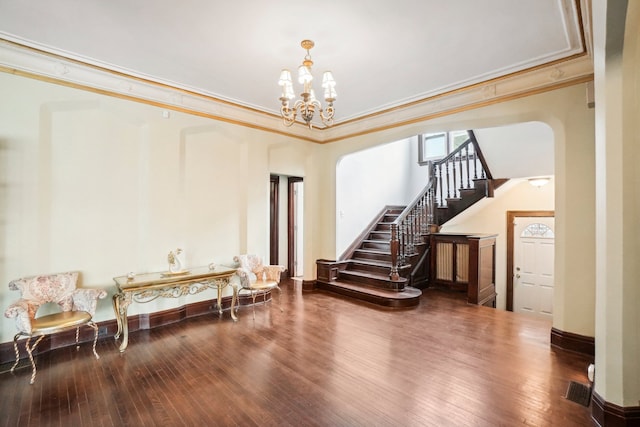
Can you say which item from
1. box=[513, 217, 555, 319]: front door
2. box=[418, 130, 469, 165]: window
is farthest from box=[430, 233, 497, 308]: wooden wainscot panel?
box=[418, 130, 469, 165]: window

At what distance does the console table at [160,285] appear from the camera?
3465 millimetres

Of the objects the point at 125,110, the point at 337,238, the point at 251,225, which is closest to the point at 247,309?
the point at 251,225

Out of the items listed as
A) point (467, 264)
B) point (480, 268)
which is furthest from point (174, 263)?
point (467, 264)

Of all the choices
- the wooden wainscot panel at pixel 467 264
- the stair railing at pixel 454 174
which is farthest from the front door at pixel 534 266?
the stair railing at pixel 454 174

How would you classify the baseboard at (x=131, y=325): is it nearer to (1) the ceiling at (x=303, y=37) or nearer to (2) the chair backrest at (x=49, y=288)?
(2) the chair backrest at (x=49, y=288)

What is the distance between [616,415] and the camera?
206cm

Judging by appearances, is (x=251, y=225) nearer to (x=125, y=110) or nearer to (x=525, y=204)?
(x=125, y=110)

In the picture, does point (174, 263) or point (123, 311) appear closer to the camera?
point (123, 311)

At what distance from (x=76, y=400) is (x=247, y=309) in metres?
2.57

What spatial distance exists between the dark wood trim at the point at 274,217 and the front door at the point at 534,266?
5.42 metres

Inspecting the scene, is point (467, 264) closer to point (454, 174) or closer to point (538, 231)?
point (538, 231)

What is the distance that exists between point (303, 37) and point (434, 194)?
4971mm

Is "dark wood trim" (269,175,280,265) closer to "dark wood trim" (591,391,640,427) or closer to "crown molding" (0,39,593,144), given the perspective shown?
"crown molding" (0,39,593,144)

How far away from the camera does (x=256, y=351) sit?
3.31 m
